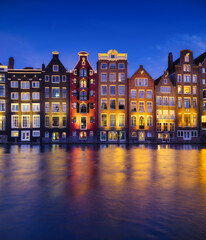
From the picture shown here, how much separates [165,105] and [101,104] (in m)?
18.2

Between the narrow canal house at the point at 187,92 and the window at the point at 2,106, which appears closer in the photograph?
the window at the point at 2,106

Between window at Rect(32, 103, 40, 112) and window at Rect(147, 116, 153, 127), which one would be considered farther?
window at Rect(147, 116, 153, 127)

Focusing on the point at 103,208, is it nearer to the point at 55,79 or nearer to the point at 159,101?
the point at 55,79

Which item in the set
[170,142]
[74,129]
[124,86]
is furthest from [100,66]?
[170,142]

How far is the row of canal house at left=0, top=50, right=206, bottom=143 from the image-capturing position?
59.1 meters

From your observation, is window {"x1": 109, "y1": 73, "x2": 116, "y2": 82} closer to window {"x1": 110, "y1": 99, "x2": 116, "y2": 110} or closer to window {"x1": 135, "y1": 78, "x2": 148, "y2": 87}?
window {"x1": 110, "y1": 99, "x2": 116, "y2": 110}

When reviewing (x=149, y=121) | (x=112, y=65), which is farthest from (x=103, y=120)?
(x=112, y=65)

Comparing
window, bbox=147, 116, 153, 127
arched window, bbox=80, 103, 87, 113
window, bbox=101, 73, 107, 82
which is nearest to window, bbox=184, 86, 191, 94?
window, bbox=147, 116, 153, 127

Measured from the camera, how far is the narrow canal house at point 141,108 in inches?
2351

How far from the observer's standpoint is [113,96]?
60.8 meters

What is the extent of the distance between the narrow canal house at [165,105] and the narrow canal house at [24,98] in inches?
1306

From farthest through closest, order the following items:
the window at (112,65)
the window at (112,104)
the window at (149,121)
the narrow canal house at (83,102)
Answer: the window at (112,65) → the window at (112,104) → the window at (149,121) → the narrow canal house at (83,102)

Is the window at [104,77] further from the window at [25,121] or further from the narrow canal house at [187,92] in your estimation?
the window at [25,121]

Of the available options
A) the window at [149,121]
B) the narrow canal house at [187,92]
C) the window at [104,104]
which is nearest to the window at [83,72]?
the window at [104,104]
